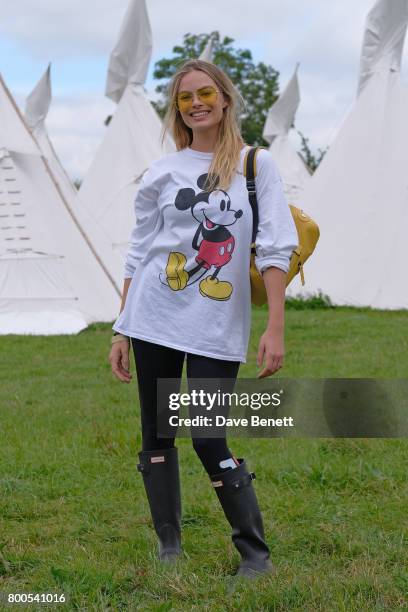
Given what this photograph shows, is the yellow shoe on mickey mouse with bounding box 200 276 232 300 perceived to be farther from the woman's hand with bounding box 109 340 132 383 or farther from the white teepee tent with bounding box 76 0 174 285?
the white teepee tent with bounding box 76 0 174 285

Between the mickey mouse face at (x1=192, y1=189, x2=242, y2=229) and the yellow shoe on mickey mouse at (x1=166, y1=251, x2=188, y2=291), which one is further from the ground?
the mickey mouse face at (x1=192, y1=189, x2=242, y2=229)

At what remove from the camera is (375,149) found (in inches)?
432

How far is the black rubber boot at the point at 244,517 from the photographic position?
2.29 m

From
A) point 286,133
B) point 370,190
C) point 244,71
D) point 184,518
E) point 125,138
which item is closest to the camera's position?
point 184,518

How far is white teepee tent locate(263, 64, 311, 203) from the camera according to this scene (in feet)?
57.4

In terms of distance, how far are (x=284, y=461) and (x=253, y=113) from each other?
93.4ft

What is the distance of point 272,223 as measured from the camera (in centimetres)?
220

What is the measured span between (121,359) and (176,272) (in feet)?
1.21

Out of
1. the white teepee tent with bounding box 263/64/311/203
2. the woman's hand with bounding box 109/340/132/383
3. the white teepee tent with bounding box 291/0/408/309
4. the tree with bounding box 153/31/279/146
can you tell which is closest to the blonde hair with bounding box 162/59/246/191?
the woman's hand with bounding box 109/340/132/383

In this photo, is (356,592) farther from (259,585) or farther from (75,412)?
(75,412)

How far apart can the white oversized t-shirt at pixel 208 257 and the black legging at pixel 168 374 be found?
34 mm
